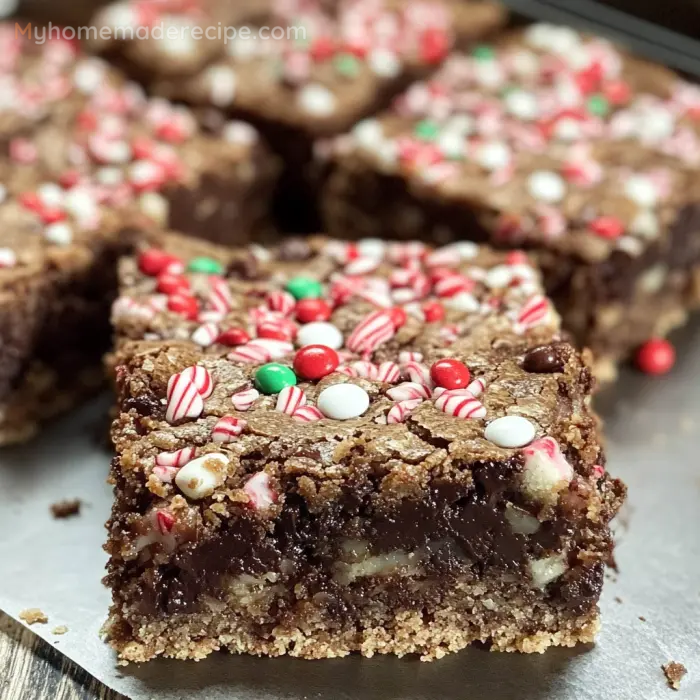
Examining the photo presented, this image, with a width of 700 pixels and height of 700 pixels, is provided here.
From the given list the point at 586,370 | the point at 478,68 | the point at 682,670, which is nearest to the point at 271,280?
the point at 586,370

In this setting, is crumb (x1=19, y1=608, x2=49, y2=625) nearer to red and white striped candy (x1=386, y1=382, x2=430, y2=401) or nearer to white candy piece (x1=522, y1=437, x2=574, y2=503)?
red and white striped candy (x1=386, y1=382, x2=430, y2=401)

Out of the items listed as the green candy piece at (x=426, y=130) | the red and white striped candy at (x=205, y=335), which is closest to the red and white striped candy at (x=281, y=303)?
the red and white striped candy at (x=205, y=335)

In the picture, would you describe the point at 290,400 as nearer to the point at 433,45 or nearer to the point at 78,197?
the point at 78,197

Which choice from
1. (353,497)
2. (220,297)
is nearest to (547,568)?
(353,497)

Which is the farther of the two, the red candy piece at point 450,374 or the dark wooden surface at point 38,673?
the red candy piece at point 450,374

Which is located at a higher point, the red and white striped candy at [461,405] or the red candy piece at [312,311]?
the red and white striped candy at [461,405]

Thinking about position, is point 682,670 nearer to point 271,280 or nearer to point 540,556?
point 540,556

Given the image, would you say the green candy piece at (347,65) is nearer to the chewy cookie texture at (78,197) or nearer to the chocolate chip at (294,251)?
the chewy cookie texture at (78,197)

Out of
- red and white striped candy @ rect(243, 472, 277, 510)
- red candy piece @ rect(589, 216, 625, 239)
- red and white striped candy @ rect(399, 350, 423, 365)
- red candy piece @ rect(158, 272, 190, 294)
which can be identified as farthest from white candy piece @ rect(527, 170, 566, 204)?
red and white striped candy @ rect(243, 472, 277, 510)
